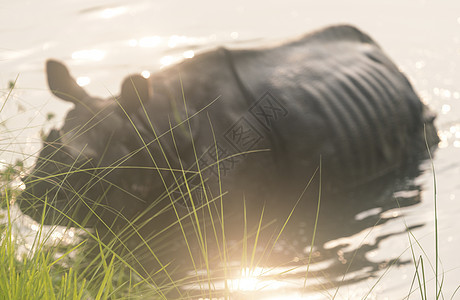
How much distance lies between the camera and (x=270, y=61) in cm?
474

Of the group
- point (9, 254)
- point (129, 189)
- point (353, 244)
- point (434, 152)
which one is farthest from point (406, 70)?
point (9, 254)

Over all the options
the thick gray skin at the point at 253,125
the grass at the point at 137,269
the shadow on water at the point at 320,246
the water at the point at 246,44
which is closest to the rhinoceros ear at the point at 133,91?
the thick gray skin at the point at 253,125

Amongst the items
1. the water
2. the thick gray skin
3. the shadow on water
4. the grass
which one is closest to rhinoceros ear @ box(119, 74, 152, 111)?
the thick gray skin

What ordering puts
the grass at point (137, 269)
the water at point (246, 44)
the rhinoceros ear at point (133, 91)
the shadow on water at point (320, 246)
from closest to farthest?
the grass at point (137, 269) → the shadow on water at point (320, 246) → the rhinoceros ear at point (133, 91) → the water at point (246, 44)

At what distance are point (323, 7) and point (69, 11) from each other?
3.47 metres

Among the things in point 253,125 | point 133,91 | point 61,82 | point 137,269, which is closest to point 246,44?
point 253,125

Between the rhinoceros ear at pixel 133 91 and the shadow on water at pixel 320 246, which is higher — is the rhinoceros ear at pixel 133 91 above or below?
above

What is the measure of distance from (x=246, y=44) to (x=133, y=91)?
15.7 feet

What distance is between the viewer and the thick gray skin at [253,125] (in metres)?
3.90

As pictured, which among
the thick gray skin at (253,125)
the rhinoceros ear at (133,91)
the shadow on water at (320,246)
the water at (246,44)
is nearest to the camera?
the shadow on water at (320,246)

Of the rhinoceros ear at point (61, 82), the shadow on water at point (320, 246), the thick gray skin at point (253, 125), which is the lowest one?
the shadow on water at point (320, 246)

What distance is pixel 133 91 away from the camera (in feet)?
12.6

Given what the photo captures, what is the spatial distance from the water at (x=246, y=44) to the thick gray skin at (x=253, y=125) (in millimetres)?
357

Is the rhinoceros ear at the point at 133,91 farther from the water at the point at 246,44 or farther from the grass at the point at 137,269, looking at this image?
the water at the point at 246,44
